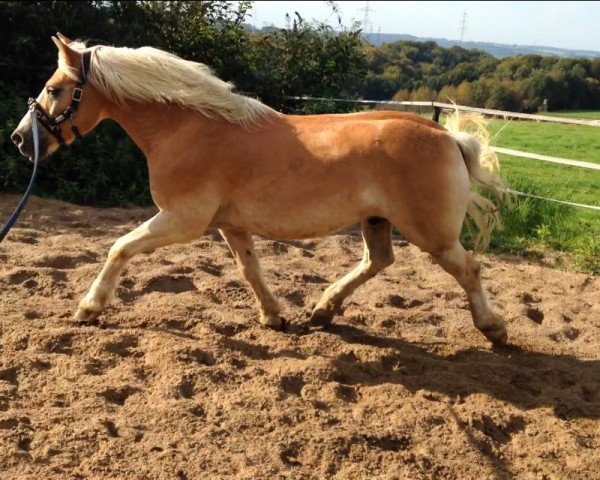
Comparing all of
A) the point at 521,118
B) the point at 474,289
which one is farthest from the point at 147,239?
the point at 521,118

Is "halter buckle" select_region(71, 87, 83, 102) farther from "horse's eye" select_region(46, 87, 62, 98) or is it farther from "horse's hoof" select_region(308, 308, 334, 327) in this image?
"horse's hoof" select_region(308, 308, 334, 327)

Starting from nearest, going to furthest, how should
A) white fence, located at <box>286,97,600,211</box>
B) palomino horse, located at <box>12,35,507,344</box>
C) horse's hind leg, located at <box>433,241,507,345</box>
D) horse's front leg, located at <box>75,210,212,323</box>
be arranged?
1. palomino horse, located at <box>12,35,507,344</box>
2. horse's front leg, located at <box>75,210,212,323</box>
3. horse's hind leg, located at <box>433,241,507,345</box>
4. white fence, located at <box>286,97,600,211</box>

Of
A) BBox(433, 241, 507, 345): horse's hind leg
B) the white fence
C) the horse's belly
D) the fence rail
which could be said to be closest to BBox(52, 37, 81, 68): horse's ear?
the horse's belly

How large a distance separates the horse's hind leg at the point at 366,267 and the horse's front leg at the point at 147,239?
39.7 inches

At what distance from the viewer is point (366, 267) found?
457cm

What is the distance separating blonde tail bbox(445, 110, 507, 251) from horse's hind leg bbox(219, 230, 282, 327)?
1.39 meters

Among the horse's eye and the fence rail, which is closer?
the horse's eye

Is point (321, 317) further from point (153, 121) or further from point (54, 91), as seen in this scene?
point (54, 91)

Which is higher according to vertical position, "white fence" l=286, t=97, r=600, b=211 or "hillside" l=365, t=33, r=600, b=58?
"hillside" l=365, t=33, r=600, b=58

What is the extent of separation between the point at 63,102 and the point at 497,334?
299cm

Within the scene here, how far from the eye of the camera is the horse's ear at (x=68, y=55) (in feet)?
13.3

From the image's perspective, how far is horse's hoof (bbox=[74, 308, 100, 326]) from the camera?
13.9 feet

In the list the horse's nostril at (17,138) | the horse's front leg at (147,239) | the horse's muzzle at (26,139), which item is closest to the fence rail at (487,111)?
the horse's front leg at (147,239)

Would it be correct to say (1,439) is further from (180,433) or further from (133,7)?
(133,7)
